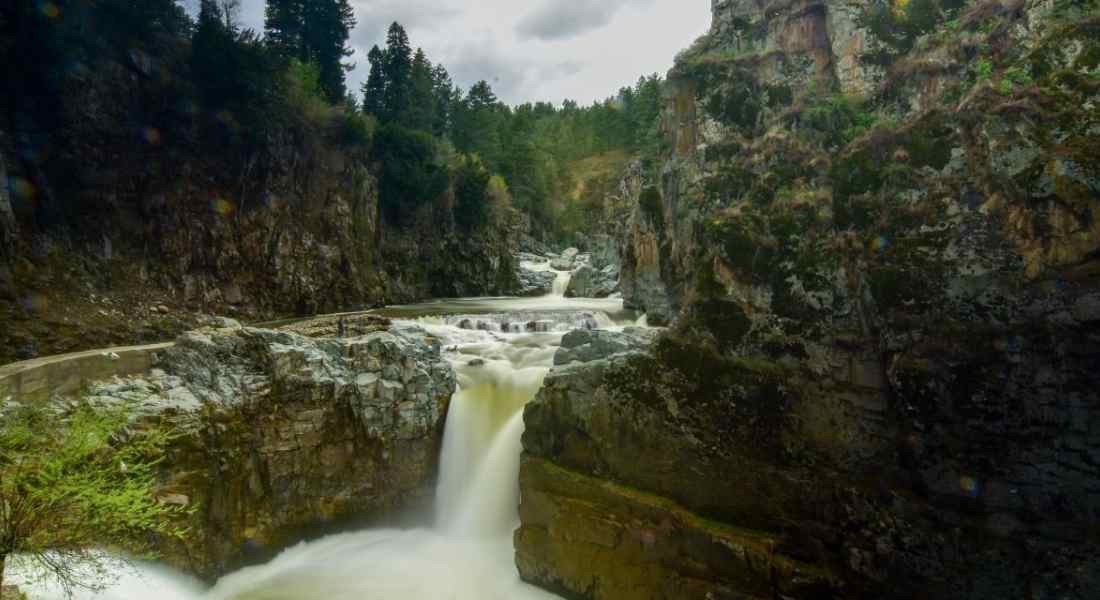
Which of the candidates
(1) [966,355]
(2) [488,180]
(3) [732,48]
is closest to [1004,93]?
(1) [966,355]

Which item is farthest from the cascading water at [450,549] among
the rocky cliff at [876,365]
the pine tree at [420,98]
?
the pine tree at [420,98]

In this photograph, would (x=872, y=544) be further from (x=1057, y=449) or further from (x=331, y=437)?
(x=331, y=437)

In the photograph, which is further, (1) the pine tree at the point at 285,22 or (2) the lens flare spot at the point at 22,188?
(1) the pine tree at the point at 285,22

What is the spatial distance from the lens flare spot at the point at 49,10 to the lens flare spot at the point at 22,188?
19.4 ft

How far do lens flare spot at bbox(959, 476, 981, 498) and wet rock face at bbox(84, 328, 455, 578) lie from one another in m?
10.1

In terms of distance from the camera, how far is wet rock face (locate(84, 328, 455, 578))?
1000 cm

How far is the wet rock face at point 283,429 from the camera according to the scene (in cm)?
1000

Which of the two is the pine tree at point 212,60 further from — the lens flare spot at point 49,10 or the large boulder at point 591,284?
the large boulder at point 591,284

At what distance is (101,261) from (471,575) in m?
18.4

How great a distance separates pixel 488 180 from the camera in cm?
4094

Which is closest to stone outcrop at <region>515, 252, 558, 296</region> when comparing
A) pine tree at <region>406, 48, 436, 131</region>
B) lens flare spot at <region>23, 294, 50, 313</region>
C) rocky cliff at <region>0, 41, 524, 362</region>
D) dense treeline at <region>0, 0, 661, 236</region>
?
dense treeline at <region>0, 0, 661, 236</region>

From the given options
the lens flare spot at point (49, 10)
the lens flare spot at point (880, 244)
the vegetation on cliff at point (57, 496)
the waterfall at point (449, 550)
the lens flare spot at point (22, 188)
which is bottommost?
the waterfall at point (449, 550)

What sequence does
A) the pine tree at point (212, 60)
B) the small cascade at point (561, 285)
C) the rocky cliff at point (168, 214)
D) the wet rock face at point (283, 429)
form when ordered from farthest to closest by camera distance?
the small cascade at point (561, 285) → the pine tree at point (212, 60) → the rocky cliff at point (168, 214) → the wet rock face at point (283, 429)

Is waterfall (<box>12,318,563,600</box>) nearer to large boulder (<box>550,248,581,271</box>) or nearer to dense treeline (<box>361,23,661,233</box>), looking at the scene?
dense treeline (<box>361,23,661,233</box>)
